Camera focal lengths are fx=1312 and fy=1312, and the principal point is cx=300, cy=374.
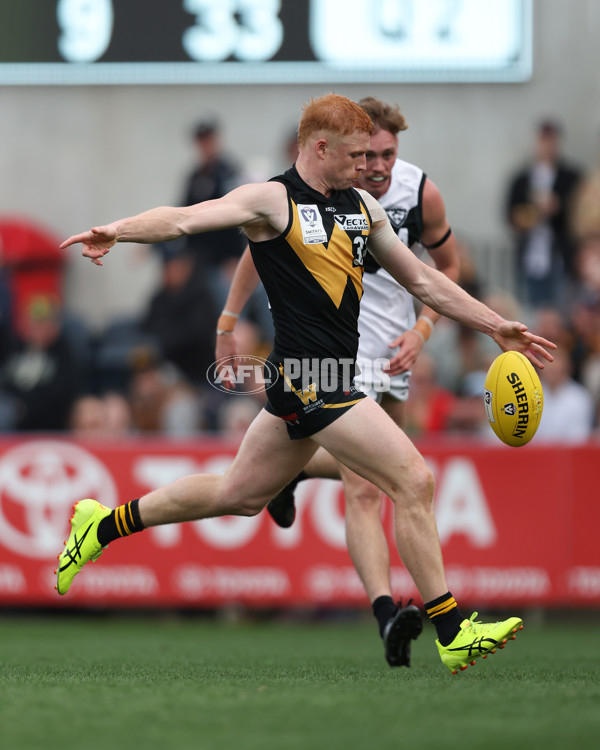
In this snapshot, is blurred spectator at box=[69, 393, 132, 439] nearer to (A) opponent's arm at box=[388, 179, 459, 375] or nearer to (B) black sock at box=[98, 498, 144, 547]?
(A) opponent's arm at box=[388, 179, 459, 375]

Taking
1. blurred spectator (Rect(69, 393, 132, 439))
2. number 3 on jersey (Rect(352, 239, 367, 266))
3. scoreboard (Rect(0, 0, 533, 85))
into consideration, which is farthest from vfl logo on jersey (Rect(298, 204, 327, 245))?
scoreboard (Rect(0, 0, 533, 85))

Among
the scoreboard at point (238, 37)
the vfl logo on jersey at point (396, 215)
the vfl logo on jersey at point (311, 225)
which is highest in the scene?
the scoreboard at point (238, 37)

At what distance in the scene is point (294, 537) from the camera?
10320mm

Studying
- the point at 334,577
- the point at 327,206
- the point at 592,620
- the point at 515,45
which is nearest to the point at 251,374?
the point at 327,206

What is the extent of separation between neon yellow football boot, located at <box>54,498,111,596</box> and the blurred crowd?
412cm

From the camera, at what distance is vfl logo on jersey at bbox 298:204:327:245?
539 centimetres

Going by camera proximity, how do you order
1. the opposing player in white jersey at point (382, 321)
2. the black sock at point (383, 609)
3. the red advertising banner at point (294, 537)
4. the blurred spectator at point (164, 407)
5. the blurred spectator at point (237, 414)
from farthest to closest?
the blurred spectator at point (164, 407), the blurred spectator at point (237, 414), the red advertising banner at point (294, 537), the opposing player in white jersey at point (382, 321), the black sock at point (383, 609)

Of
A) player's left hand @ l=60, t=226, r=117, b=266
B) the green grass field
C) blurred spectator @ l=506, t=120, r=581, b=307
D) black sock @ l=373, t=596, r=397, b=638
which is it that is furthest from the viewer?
blurred spectator @ l=506, t=120, r=581, b=307

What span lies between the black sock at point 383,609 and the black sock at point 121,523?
1174 mm

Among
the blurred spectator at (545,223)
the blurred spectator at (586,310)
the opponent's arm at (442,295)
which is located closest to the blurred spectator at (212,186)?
the blurred spectator at (545,223)

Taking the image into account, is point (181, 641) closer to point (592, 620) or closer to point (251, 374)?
point (251, 374)

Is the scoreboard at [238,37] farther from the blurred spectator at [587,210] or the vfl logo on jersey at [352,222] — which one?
the vfl logo on jersey at [352,222]

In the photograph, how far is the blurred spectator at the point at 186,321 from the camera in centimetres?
1215

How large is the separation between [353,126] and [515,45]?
8781mm
